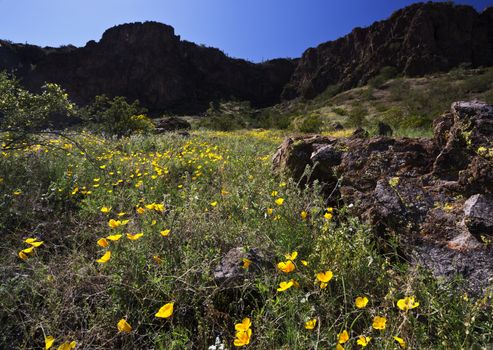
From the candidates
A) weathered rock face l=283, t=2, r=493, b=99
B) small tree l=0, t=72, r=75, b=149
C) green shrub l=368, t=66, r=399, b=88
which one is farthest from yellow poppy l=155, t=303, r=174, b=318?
weathered rock face l=283, t=2, r=493, b=99

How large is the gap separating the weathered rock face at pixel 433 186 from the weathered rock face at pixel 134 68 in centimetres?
5524

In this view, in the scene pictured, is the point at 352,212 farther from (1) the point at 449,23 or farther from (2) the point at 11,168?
(1) the point at 449,23

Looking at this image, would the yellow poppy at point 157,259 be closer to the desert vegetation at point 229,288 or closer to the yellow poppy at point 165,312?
the desert vegetation at point 229,288

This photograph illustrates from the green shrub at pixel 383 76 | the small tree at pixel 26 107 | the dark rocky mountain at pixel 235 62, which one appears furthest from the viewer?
the dark rocky mountain at pixel 235 62

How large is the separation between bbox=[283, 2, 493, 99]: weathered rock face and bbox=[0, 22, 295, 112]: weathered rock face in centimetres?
2182

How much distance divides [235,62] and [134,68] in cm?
2080

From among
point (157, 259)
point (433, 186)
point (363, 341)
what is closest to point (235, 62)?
point (433, 186)

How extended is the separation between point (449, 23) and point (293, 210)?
190 ft

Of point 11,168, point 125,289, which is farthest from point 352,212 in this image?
point 11,168

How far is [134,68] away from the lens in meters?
59.6

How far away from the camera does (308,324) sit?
1507 mm

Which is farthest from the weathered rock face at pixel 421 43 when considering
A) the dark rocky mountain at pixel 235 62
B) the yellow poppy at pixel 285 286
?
the yellow poppy at pixel 285 286

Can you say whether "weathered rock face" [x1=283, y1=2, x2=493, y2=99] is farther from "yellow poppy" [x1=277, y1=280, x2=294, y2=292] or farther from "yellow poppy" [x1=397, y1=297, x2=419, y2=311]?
"yellow poppy" [x1=277, y1=280, x2=294, y2=292]

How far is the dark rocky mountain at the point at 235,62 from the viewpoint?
47.4 meters
